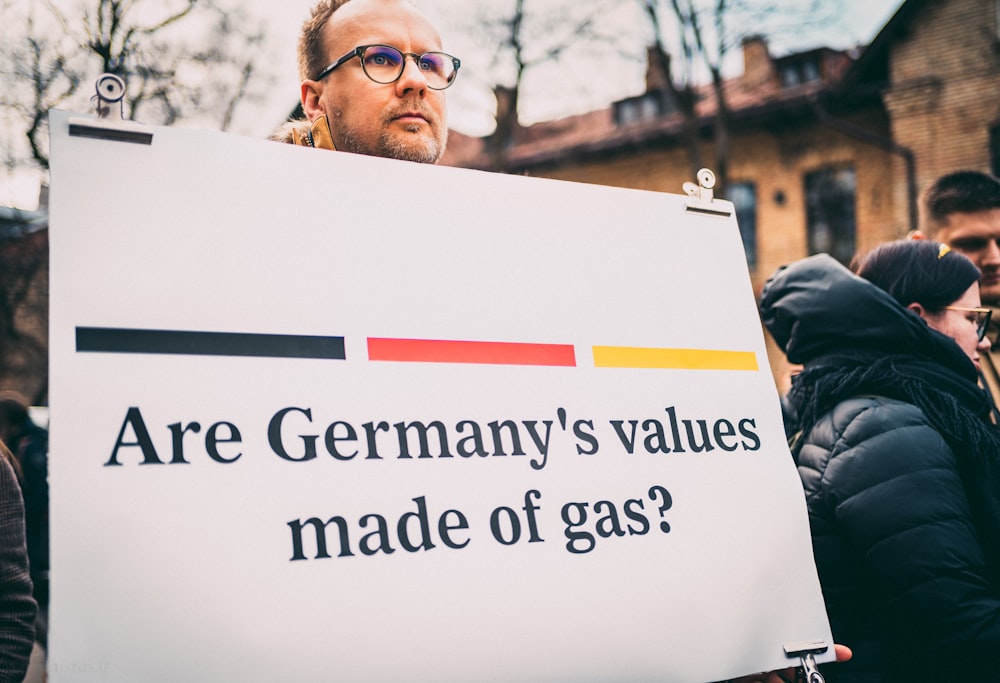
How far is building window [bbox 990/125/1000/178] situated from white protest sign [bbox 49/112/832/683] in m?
13.5

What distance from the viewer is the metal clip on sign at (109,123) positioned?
3.69 feet

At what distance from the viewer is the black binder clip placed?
139 cm

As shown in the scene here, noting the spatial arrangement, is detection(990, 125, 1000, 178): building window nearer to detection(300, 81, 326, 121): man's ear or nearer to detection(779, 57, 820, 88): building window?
detection(779, 57, 820, 88): building window

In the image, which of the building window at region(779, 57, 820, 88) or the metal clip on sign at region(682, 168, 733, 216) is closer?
the metal clip on sign at region(682, 168, 733, 216)

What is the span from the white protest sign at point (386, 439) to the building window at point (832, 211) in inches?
585

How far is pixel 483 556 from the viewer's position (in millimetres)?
1193

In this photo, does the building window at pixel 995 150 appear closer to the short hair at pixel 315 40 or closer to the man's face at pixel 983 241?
the man's face at pixel 983 241

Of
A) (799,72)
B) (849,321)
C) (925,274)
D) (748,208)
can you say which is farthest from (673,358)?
(799,72)

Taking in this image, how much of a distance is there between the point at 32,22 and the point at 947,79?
42.2 feet

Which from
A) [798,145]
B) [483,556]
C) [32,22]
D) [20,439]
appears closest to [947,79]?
[798,145]

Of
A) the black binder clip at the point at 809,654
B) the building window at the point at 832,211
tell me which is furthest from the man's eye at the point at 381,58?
the building window at the point at 832,211

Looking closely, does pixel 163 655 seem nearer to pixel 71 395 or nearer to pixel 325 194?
pixel 71 395

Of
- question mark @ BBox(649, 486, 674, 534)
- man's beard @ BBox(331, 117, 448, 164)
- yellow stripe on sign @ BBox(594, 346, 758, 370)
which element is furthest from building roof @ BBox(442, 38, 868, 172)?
question mark @ BBox(649, 486, 674, 534)

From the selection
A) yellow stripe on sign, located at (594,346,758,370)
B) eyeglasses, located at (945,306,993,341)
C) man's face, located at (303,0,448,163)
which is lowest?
yellow stripe on sign, located at (594,346,758,370)
